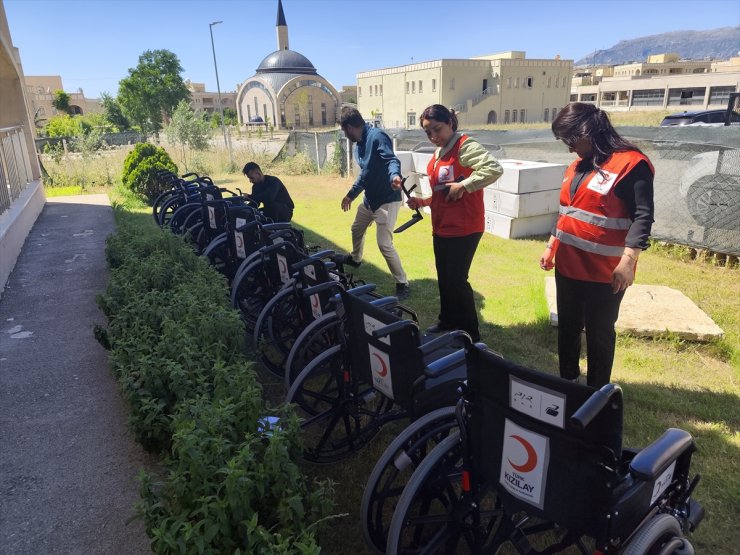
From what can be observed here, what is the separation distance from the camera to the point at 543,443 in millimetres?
1481

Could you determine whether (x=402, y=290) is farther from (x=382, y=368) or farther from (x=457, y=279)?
(x=382, y=368)

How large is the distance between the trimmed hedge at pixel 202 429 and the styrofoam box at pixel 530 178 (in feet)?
14.9

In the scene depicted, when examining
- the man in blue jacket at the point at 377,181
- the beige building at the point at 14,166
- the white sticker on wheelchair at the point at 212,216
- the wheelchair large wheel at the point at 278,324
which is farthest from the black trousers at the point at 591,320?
the beige building at the point at 14,166

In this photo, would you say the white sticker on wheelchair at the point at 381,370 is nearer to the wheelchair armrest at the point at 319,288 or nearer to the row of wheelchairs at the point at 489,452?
the row of wheelchairs at the point at 489,452

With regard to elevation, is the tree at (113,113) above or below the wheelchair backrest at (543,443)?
above

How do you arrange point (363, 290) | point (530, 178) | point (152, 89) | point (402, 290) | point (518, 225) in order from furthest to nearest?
point (152, 89) < point (518, 225) < point (530, 178) < point (402, 290) < point (363, 290)

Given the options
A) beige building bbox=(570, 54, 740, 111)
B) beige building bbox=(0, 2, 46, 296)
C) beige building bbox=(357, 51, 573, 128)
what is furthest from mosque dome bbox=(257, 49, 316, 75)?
beige building bbox=(0, 2, 46, 296)

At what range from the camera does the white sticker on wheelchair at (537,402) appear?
4.59 feet

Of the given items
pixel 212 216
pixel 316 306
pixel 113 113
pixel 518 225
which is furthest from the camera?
pixel 113 113

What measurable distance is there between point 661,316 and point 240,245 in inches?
144

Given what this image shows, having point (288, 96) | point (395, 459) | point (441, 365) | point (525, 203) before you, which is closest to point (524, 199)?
point (525, 203)

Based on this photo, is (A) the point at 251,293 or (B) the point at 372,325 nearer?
(B) the point at 372,325

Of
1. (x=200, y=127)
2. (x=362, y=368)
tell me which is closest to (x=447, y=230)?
(x=362, y=368)

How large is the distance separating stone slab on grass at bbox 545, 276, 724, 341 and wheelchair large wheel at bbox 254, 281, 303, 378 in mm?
2138
